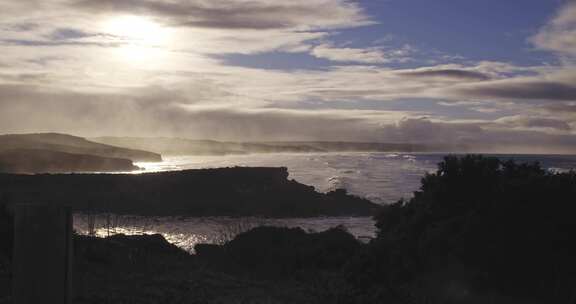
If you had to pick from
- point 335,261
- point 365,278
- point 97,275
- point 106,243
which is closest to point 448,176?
point 365,278

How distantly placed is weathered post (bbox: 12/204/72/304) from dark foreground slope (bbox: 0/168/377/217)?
3166 centimetres

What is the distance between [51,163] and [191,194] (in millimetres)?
34823

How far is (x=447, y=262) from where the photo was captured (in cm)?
926

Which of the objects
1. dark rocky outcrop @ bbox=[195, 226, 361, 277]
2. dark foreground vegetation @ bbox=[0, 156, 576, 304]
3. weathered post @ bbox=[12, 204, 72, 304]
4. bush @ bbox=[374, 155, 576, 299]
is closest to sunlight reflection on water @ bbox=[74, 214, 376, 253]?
dark rocky outcrop @ bbox=[195, 226, 361, 277]

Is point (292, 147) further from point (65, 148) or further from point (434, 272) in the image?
point (434, 272)

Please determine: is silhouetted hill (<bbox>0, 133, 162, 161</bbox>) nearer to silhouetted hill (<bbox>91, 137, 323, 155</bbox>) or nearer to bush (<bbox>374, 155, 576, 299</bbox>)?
silhouetted hill (<bbox>91, 137, 323, 155</bbox>)

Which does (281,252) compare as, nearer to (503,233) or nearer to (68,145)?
(503,233)

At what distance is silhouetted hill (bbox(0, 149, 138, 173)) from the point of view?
65938 millimetres

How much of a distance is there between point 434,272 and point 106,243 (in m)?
7.07

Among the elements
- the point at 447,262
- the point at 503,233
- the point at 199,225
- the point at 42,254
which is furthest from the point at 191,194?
the point at 42,254

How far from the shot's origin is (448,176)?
10.6 meters

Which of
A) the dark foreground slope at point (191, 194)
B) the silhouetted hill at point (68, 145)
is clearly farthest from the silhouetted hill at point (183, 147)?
the dark foreground slope at point (191, 194)

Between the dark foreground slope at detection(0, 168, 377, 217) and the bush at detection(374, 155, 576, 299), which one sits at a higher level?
the bush at detection(374, 155, 576, 299)

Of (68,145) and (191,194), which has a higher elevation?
(68,145)
